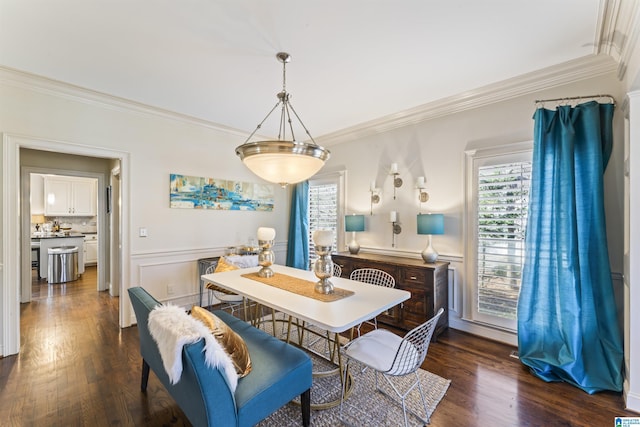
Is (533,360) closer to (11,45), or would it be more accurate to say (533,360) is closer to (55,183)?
(11,45)

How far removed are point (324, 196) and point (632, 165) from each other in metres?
3.57

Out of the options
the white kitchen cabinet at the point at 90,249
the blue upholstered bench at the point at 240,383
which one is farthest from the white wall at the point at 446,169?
the white kitchen cabinet at the point at 90,249

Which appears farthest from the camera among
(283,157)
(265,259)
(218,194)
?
(218,194)

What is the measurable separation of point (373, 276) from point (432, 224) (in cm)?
93

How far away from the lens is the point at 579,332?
2268 mm

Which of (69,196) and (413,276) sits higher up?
(69,196)

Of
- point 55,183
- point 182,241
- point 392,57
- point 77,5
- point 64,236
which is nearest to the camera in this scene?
point 77,5

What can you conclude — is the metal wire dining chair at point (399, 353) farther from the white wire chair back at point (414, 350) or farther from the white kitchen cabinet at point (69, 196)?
the white kitchen cabinet at point (69, 196)

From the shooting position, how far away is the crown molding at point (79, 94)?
263 centimetres

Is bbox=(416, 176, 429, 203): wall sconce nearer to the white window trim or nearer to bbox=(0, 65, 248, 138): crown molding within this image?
the white window trim

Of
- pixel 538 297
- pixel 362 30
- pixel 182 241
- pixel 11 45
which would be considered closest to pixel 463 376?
pixel 538 297

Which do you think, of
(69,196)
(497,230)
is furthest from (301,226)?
(69,196)

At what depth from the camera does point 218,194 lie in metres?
4.23

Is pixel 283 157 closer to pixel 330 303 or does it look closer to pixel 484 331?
pixel 330 303
